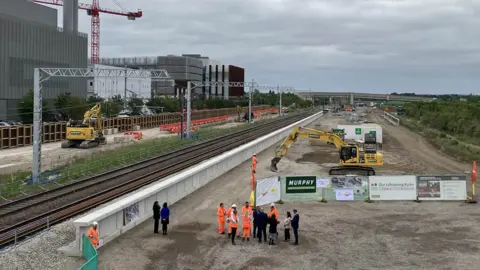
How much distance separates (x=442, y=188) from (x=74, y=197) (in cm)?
1915

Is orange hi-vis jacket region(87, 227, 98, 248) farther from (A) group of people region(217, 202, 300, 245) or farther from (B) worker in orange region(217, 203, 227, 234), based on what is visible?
(B) worker in orange region(217, 203, 227, 234)

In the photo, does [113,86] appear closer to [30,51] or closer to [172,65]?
[30,51]

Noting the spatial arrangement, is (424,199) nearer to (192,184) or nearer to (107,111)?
(192,184)

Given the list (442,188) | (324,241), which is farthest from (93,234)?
(442,188)

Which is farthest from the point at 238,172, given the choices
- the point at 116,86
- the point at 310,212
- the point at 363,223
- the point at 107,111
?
the point at 116,86

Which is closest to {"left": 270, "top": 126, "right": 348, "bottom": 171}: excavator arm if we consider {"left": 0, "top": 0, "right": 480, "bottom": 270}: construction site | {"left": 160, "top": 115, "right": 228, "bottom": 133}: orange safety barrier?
{"left": 0, "top": 0, "right": 480, "bottom": 270}: construction site

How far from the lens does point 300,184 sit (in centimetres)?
2552

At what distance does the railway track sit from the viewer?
1947 cm

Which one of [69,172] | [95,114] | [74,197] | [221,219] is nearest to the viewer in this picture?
[221,219]

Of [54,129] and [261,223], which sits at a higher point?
[54,129]

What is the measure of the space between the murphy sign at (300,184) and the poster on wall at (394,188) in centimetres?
309

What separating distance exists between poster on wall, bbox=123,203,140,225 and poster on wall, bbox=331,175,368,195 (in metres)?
10.8

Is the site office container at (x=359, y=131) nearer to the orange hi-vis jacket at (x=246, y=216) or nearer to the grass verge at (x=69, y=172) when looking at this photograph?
the grass verge at (x=69, y=172)

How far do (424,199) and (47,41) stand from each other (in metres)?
82.0
